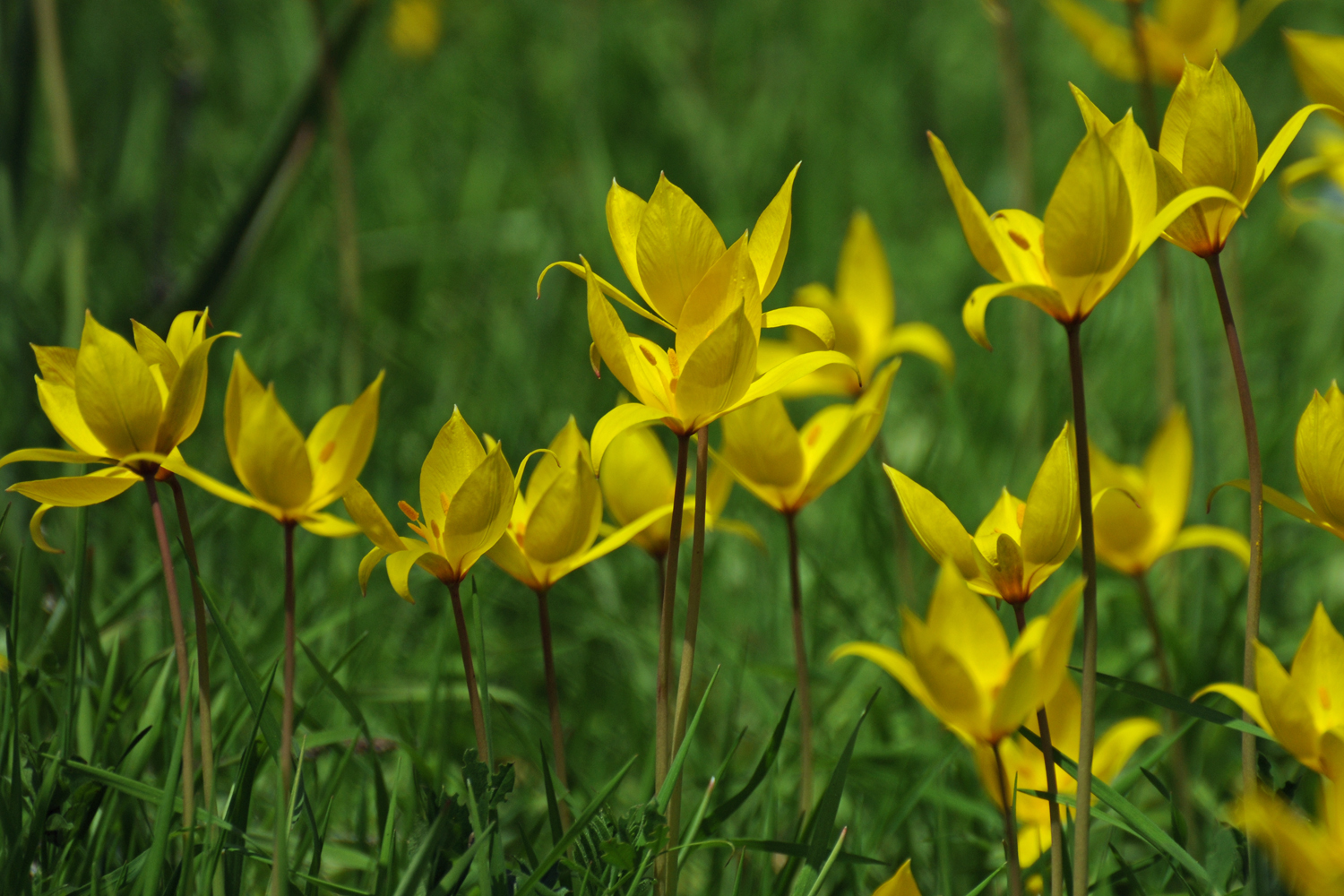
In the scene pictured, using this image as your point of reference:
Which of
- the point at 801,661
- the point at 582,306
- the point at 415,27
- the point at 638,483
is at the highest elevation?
the point at 415,27

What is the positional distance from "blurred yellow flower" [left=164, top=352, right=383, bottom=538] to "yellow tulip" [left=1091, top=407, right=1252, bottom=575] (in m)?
0.49

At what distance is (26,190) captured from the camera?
6.63 ft

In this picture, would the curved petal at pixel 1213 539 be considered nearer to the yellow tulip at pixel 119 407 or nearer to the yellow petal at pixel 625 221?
the yellow petal at pixel 625 221

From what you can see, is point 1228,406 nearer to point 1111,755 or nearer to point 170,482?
point 1111,755

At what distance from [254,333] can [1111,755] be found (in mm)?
1398

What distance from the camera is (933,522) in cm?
55

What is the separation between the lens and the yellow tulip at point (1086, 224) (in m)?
0.47

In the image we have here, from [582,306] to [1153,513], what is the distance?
50.7 inches

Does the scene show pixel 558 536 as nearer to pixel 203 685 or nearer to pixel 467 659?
pixel 467 659

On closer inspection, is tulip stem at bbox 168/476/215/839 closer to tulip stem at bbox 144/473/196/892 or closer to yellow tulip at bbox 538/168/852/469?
tulip stem at bbox 144/473/196/892

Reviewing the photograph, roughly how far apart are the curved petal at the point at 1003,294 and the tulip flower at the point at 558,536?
0.65 ft

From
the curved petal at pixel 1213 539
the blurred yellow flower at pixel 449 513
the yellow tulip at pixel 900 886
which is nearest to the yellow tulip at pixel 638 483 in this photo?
the blurred yellow flower at pixel 449 513

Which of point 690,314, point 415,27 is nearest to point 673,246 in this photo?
point 690,314

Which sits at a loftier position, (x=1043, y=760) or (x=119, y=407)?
(x=119, y=407)
